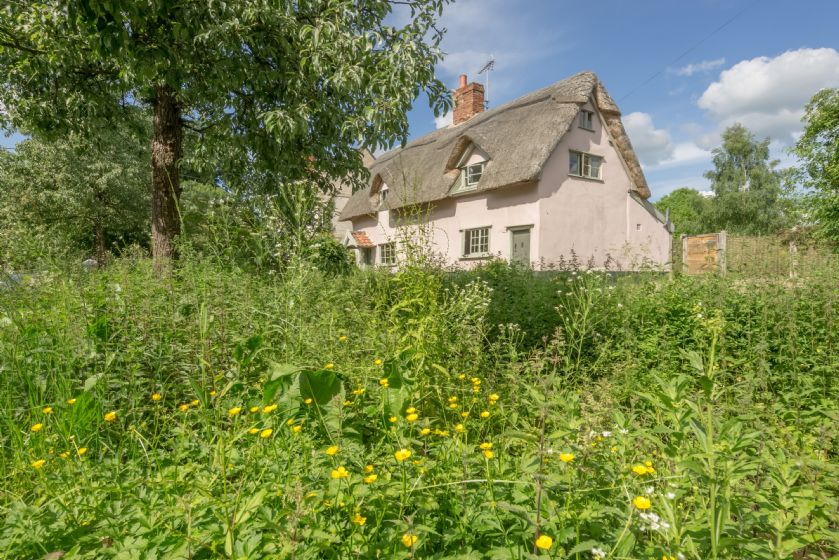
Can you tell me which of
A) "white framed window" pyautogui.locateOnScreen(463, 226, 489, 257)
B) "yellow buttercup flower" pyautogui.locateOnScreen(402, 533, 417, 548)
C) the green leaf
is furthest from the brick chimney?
"yellow buttercup flower" pyautogui.locateOnScreen(402, 533, 417, 548)

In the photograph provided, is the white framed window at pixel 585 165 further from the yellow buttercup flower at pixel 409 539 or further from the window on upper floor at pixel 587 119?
the yellow buttercup flower at pixel 409 539

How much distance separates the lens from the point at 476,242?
51.3 ft

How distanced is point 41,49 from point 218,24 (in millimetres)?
3266

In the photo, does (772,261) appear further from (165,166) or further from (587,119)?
(587,119)

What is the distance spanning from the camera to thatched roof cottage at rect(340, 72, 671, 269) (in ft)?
44.0

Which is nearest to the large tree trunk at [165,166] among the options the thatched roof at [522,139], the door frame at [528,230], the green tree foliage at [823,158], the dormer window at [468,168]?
the thatched roof at [522,139]

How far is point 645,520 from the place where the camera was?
1.19 m

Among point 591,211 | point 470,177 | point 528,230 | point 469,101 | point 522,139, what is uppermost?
point 469,101

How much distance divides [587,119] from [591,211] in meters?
3.15

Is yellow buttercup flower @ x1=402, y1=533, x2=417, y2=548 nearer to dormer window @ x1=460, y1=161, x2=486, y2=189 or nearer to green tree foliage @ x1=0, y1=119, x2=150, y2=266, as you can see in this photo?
dormer window @ x1=460, y1=161, x2=486, y2=189

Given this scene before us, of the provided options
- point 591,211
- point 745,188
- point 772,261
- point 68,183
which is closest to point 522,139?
point 591,211

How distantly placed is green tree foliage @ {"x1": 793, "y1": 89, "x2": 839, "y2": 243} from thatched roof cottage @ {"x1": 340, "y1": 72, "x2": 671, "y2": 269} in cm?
622

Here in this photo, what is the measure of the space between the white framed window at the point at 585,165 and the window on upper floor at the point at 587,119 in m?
0.97

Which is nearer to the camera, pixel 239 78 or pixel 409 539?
pixel 409 539
